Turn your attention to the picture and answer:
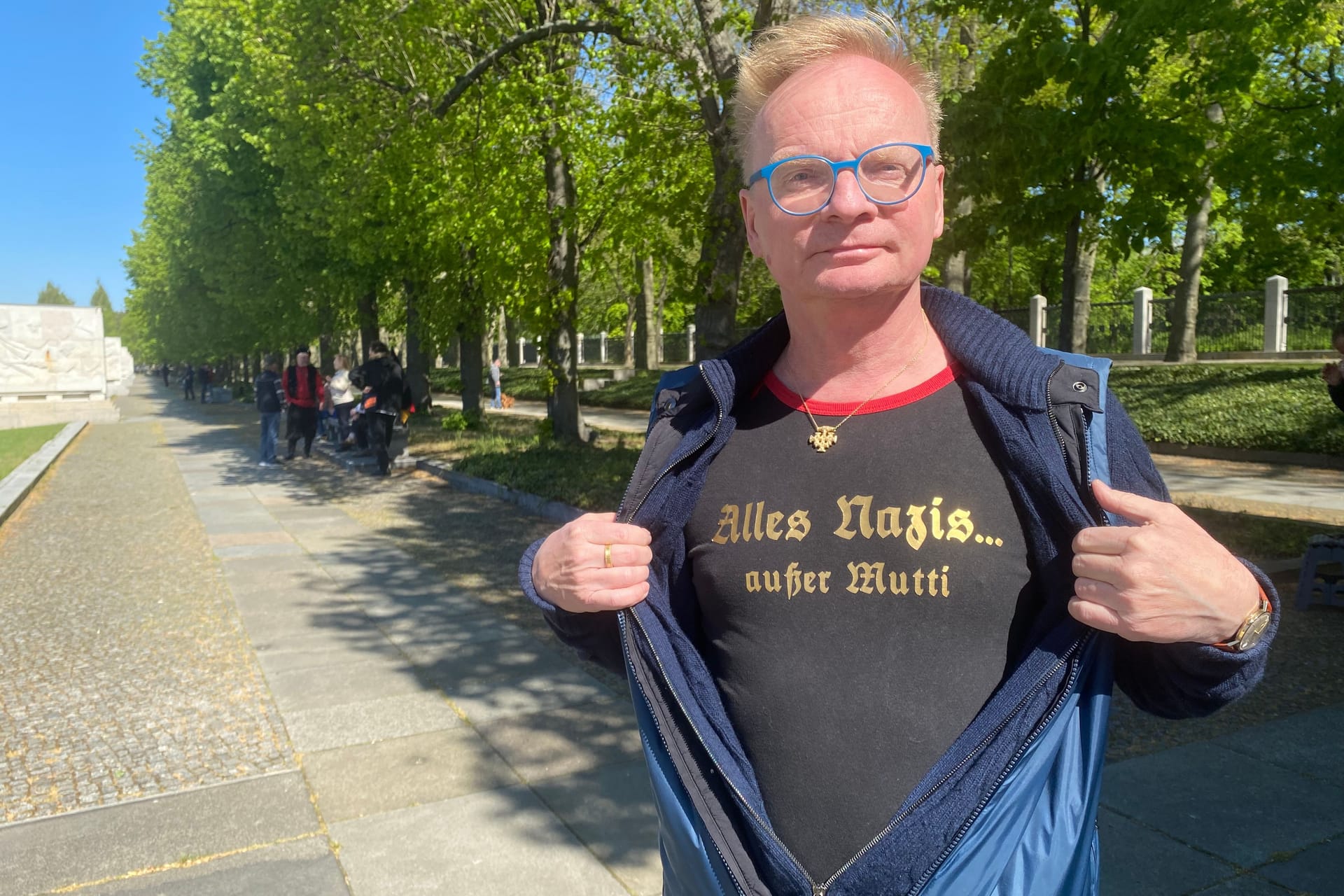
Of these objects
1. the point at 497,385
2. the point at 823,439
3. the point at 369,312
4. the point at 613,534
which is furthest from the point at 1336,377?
the point at 497,385

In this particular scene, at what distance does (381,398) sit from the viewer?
51.8 feet

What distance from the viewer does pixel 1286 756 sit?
4.31m

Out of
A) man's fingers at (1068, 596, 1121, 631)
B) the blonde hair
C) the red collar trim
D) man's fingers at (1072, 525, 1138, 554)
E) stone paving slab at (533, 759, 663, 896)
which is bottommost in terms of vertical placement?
stone paving slab at (533, 759, 663, 896)

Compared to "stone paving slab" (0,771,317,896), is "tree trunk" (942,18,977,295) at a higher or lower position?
higher

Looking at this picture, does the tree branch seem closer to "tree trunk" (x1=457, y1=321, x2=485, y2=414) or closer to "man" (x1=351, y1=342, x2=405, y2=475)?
"man" (x1=351, y1=342, x2=405, y2=475)

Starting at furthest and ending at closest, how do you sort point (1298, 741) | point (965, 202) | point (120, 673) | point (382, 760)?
point (965, 202)
point (120, 673)
point (382, 760)
point (1298, 741)

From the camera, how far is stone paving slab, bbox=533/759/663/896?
12.0 ft

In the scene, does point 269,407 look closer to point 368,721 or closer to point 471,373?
point 471,373

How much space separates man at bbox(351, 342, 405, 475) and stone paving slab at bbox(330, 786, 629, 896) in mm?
12097

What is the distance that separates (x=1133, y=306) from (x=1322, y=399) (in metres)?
12.4

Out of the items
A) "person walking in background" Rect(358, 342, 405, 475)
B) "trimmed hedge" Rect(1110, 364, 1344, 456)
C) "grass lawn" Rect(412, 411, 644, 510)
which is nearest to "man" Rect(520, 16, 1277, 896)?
"grass lawn" Rect(412, 411, 644, 510)

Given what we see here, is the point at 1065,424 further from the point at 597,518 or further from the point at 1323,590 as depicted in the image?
the point at 1323,590

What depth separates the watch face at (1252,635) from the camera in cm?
133

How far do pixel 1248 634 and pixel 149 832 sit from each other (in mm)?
4077
